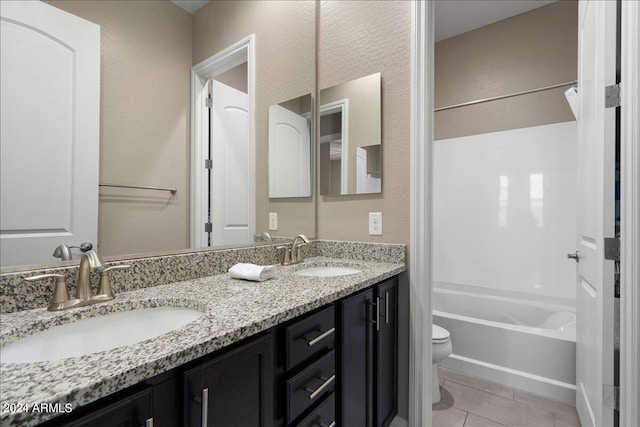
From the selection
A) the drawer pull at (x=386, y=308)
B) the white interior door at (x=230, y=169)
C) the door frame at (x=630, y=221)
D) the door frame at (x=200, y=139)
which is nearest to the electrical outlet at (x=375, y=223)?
the drawer pull at (x=386, y=308)

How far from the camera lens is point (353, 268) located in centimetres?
153

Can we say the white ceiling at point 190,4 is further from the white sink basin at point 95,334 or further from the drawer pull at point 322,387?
the drawer pull at point 322,387

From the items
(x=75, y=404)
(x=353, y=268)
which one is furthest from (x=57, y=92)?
(x=353, y=268)

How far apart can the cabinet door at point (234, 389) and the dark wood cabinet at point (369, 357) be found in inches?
15.3

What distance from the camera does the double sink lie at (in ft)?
2.11

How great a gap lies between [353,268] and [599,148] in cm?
121

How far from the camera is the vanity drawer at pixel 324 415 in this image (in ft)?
3.01

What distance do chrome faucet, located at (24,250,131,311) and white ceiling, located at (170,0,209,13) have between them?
91 centimetres

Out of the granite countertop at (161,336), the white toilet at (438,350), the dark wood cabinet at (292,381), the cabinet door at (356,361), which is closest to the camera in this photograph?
the granite countertop at (161,336)

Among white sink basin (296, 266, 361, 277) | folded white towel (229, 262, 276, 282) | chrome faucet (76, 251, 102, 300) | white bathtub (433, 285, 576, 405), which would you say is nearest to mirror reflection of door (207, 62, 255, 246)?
folded white towel (229, 262, 276, 282)

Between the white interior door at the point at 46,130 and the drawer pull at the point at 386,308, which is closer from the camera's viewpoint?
the white interior door at the point at 46,130

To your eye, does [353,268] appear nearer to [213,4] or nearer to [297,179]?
[297,179]

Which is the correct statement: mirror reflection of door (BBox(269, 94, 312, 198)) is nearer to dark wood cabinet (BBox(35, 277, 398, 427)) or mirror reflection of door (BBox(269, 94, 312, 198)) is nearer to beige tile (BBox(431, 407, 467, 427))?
Result: dark wood cabinet (BBox(35, 277, 398, 427))

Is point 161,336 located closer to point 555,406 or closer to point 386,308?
point 386,308
